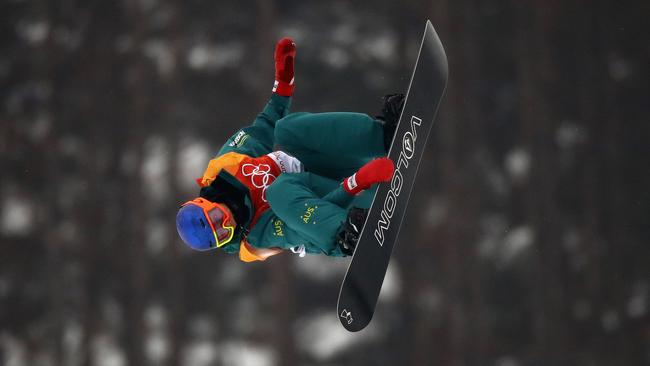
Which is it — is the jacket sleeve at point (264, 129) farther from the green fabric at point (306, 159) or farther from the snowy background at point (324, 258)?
the snowy background at point (324, 258)

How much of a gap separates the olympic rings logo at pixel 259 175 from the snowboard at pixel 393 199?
0.50m

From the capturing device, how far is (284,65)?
2873 mm

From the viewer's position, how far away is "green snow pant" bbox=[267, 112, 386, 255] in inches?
100

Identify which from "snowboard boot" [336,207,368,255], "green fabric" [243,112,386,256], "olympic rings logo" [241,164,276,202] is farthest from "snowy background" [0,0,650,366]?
"snowboard boot" [336,207,368,255]

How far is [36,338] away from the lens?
458 cm

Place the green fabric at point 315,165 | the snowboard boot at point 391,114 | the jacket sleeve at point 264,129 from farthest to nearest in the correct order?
the jacket sleeve at point 264,129
the snowboard boot at point 391,114
the green fabric at point 315,165

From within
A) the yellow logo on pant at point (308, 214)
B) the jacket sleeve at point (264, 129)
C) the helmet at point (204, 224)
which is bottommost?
the helmet at point (204, 224)

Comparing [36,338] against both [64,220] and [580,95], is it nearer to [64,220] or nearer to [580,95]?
[64,220]

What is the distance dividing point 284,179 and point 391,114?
1.53 feet

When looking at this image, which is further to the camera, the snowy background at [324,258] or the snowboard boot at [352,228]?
the snowy background at [324,258]

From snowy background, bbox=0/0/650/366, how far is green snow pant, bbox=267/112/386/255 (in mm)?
1543

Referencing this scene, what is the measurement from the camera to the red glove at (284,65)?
9.31ft

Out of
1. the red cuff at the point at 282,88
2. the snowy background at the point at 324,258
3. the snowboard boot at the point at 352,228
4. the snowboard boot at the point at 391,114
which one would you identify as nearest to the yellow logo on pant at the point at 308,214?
the snowboard boot at the point at 352,228

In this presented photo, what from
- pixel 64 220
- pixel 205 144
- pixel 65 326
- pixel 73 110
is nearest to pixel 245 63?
pixel 205 144
